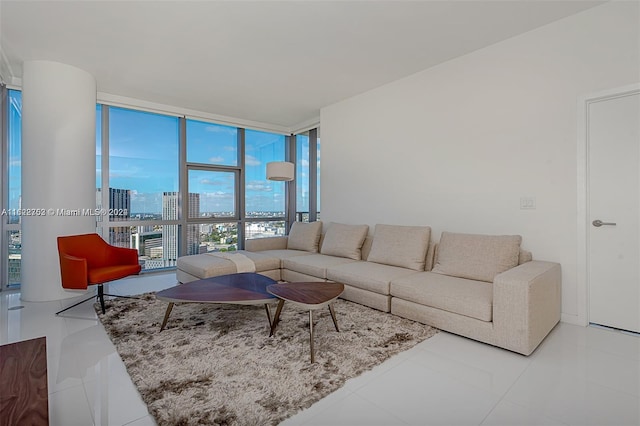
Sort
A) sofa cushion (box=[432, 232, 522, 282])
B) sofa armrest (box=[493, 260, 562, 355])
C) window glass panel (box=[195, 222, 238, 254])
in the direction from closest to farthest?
sofa armrest (box=[493, 260, 562, 355]) → sofa cushion (box=[432, 232, 522, 282]) → window glass panel (box=[195, 222, 238, 254])

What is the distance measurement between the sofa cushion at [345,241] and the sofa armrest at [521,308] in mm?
1947

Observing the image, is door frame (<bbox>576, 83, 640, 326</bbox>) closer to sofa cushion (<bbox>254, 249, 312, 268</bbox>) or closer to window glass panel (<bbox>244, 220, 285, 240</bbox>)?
sofa cushion (<bbox>254, 249, 312, 268</bbox>)

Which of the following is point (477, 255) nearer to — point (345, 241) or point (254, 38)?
point (345, 241)

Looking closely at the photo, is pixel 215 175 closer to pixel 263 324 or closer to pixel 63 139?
pixel 63 139

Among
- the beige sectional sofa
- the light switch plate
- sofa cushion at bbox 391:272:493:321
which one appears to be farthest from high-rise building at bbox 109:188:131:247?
the light switch plate

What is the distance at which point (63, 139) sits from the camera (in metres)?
3.62

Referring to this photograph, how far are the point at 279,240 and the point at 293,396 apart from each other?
11.2 feet

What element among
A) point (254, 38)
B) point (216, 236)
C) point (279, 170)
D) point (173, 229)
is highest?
point (254, 38)

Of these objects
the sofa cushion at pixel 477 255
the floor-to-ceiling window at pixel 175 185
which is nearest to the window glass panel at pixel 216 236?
the floor-to-ceiling window at pixel 175 185

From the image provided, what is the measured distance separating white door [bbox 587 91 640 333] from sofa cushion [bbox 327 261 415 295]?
5.17ft

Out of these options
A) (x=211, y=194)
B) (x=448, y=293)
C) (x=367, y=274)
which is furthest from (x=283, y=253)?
(x=448, y=293)

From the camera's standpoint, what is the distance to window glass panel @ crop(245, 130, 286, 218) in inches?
239

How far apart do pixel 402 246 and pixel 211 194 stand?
3672 mm

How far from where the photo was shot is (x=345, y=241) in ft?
13.6
